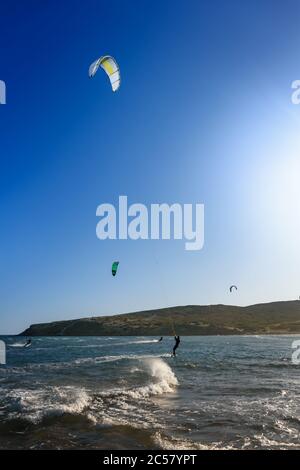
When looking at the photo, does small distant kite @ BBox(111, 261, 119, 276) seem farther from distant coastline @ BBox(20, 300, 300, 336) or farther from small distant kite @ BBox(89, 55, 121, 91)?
distant coastline @ BBox(20, 300, 300, 336)

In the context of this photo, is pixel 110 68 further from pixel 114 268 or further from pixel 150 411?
pixel 150 411

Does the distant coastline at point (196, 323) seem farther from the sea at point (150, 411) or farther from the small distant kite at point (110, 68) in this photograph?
the small distant kite at point (110, 68)

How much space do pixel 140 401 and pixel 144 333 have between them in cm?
10542

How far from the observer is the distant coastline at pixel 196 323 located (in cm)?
11998

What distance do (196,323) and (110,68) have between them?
112175 mm

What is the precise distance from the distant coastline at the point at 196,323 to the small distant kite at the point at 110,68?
261 feet

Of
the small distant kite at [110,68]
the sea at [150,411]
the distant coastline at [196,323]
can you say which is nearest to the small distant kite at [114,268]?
the sea at [150,411]

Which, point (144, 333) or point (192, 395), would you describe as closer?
point (192, 395)

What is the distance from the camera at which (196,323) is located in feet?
422

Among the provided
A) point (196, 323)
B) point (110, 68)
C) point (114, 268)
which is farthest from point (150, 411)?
point (196, 323)

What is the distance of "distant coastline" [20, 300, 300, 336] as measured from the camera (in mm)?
119975

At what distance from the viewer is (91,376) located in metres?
26.1

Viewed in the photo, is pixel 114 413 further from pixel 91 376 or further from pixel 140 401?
pixel 91 376
